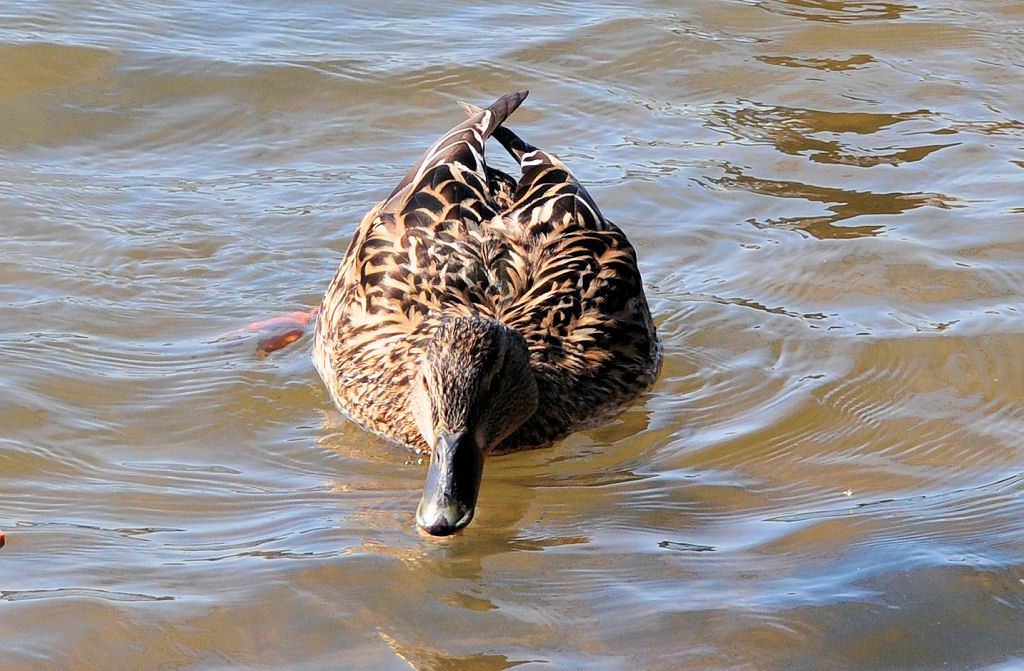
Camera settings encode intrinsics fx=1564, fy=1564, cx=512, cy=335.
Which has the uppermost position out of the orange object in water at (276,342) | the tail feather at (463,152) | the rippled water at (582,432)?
the tail feather at (463,152)

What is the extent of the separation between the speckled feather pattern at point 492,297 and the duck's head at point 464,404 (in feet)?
0.97

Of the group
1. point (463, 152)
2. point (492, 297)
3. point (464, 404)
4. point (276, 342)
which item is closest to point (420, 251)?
point (492, 297)

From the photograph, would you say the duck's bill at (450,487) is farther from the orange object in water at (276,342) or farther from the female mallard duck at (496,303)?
the orange object in water at (276,342)

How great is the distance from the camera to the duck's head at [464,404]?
5430mm

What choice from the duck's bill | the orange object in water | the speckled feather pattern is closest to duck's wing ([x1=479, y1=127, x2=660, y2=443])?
the speckled feather pattern

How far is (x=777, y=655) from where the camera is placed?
15.1ft

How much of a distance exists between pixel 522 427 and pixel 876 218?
3139 millimetres

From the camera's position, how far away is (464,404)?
232 inches

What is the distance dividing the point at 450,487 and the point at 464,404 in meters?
0.52

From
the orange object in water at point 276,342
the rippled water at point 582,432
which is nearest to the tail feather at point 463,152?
the orange object in water at point 276,342

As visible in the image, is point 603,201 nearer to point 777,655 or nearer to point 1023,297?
point 1023,297

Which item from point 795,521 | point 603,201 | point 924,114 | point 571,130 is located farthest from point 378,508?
point 924,114

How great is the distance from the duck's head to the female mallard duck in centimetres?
1

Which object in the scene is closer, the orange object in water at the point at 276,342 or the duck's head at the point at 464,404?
the duck's head at the point at 464,404
